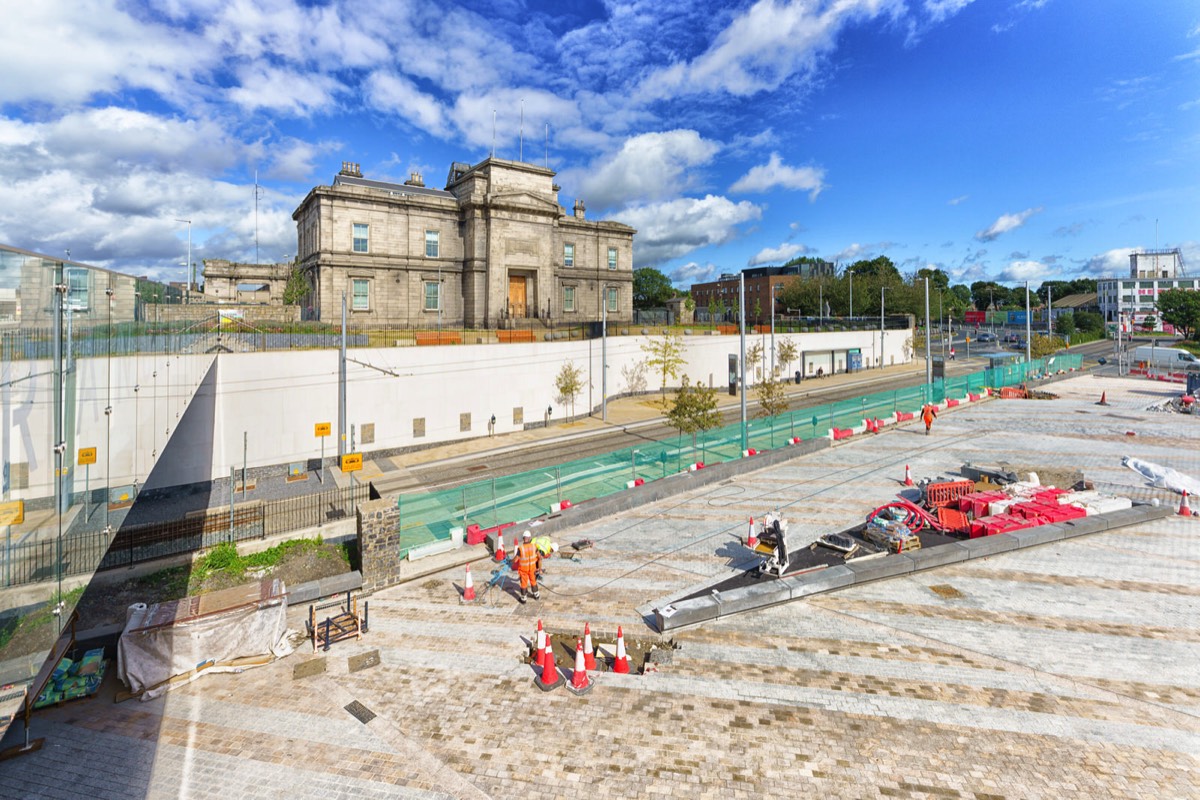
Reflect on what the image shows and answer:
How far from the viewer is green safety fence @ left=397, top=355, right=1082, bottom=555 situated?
617 inches

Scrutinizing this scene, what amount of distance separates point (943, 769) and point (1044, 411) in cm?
3782

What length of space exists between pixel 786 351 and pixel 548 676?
168ft

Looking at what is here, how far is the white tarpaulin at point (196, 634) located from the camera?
9695mm

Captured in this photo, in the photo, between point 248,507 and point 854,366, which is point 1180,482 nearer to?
point 248,507

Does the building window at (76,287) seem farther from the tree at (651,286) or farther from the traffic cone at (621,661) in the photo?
the tree at (651,286)

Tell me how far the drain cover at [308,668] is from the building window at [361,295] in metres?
37.8

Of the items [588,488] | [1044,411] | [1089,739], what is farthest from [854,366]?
[1089,739]

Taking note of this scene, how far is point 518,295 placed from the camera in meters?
50.1

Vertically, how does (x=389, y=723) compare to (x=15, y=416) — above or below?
below

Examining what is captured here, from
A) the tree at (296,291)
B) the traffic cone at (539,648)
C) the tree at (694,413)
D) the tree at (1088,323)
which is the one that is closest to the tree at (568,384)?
the tree at (694,413)

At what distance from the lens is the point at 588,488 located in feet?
63.4

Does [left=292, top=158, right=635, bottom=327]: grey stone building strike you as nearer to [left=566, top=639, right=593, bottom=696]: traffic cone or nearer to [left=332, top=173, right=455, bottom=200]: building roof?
[left=332, top=173, right=455, bottom=200]: building roof

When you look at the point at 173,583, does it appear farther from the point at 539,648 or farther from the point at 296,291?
the point at 296,291

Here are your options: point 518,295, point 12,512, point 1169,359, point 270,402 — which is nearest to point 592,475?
point 12,512
